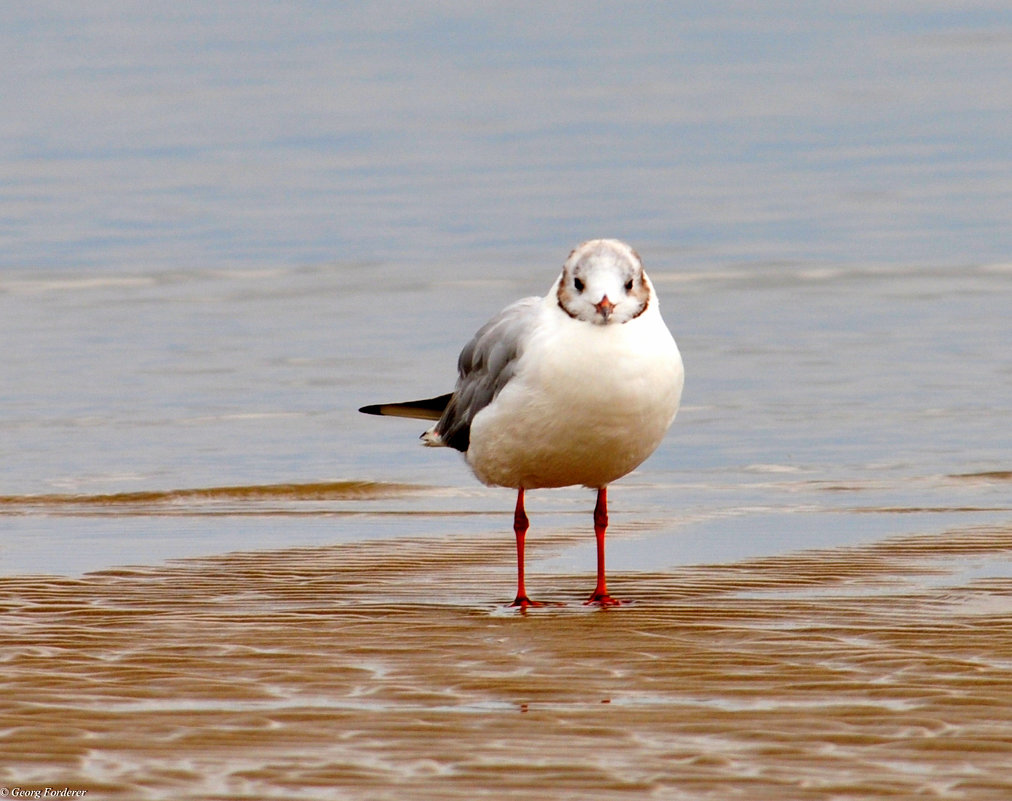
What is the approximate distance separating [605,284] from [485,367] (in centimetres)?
94

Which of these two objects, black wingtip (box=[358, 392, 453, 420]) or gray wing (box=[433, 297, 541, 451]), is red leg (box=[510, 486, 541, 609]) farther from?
black wingtip (box=[358, 392, 453, 420])

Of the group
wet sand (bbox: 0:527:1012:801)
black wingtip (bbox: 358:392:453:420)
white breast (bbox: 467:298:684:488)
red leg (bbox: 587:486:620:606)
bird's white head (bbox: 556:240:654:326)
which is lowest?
wet sand (bbox: 0:527:1012:801)

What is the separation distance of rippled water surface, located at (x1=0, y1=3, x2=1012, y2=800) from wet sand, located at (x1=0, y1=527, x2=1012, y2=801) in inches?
0.8

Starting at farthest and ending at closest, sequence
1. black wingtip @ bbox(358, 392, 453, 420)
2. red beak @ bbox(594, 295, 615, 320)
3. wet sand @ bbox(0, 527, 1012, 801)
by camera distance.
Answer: black wingtip @ bbox(358, 392, 453, 420), red beak @ bbox(594, 295, 615, 320), wet sand @ bbox(0, 527, 1012, 801)

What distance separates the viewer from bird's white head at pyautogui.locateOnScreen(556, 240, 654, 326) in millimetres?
7559

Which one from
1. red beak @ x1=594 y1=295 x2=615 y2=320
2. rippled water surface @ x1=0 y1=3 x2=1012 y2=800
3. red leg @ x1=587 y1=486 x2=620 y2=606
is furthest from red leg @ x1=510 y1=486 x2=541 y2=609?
red beak @ x1=594 y1=295 x2=615 y2=320

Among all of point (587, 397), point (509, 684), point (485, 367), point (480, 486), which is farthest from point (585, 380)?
point (480, 486)

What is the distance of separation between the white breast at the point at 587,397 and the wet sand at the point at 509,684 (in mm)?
593

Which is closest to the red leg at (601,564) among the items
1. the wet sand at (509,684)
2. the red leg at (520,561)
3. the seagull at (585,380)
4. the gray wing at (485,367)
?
the seagull at (585,380)

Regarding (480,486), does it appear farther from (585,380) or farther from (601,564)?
(585,380)

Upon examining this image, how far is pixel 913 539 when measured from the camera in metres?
9.28

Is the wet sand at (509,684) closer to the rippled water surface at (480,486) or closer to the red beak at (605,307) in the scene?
the rippled water surface at (480,486)

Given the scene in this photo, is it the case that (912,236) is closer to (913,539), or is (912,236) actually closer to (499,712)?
(913,539)

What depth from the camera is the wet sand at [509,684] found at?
513cm
